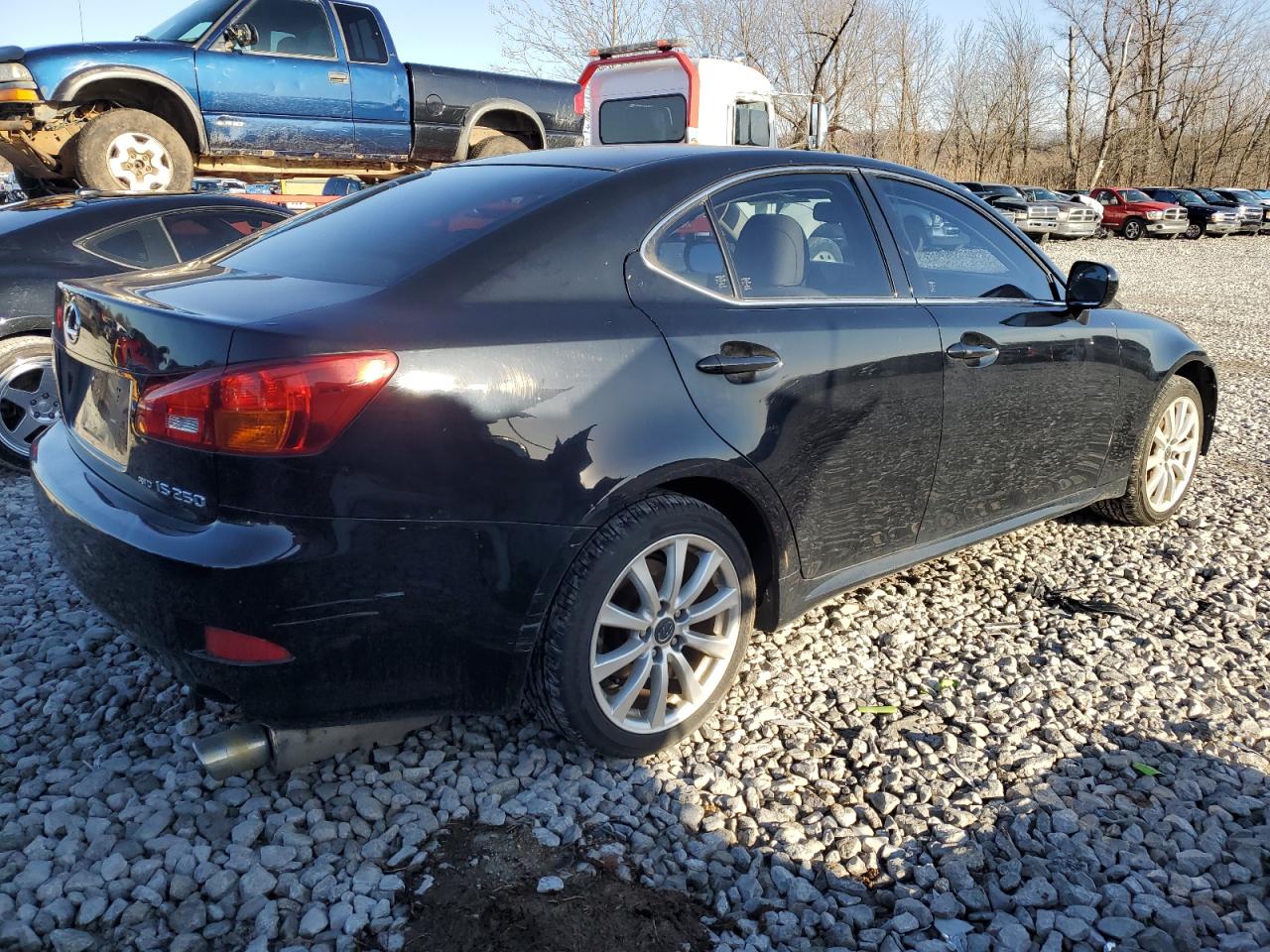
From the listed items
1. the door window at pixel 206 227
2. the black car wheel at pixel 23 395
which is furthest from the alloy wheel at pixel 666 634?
the door window at pixel 206 227

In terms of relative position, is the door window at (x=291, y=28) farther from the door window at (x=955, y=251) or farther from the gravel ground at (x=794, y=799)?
the door window at (x=955, y=251)

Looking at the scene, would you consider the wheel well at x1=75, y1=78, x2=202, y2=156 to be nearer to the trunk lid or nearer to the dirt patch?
the trunk lid

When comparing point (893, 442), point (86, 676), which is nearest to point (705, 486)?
point (893, 442)

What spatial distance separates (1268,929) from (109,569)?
2.72 metres

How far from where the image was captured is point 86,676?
322cm

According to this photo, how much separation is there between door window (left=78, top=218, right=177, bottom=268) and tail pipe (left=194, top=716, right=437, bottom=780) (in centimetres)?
402

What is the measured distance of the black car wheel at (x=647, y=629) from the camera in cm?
256

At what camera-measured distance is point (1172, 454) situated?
4.87m

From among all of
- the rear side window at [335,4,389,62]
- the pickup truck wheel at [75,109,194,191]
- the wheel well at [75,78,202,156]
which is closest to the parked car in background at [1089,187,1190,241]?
the rear side window at [335,4,389,62]

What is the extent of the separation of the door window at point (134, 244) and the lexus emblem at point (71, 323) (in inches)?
126

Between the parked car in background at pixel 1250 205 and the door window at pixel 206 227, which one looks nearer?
the door window at pixel 206 227

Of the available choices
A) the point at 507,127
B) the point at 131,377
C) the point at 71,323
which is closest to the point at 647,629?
the point at 131,377

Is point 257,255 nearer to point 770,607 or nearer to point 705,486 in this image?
point 705,486

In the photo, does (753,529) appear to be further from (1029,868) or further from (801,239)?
(1029,868)
